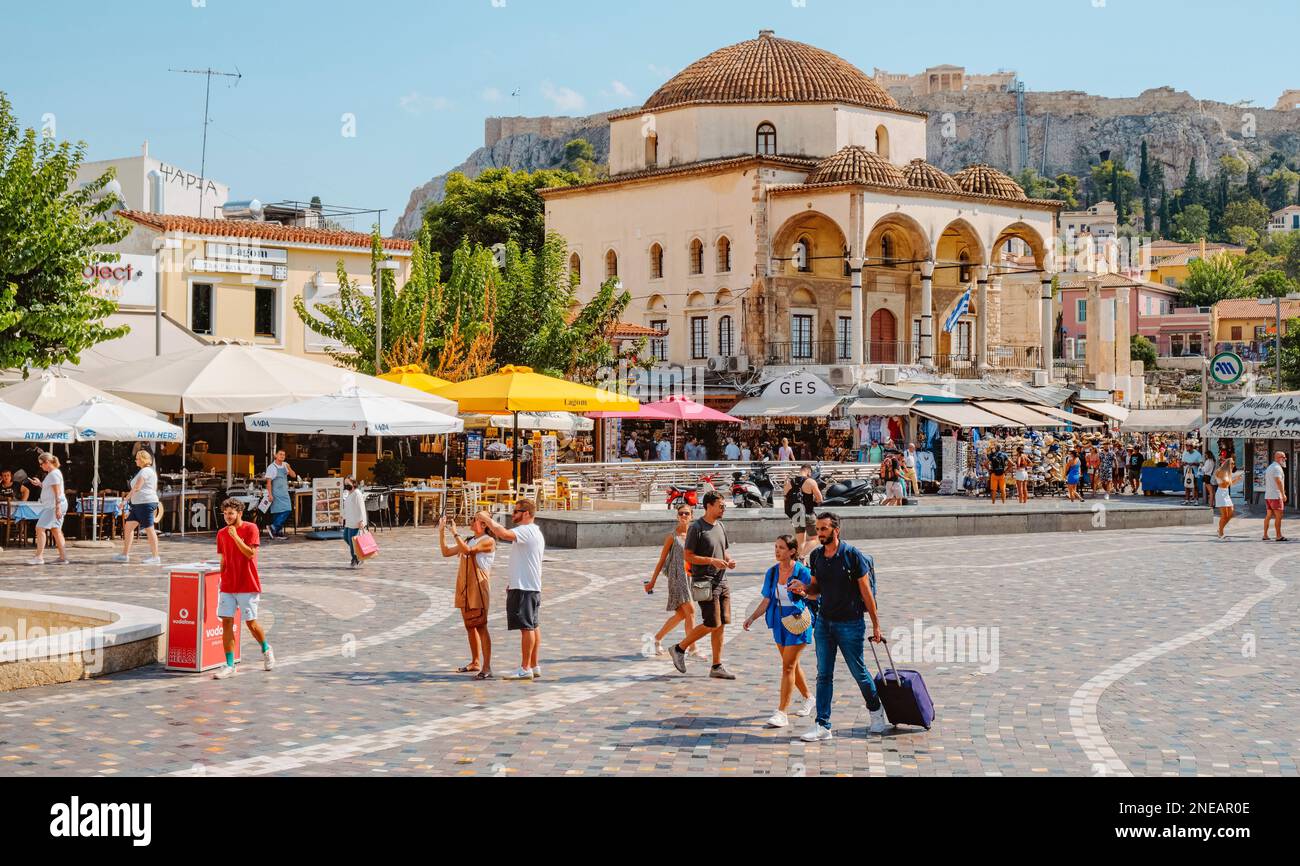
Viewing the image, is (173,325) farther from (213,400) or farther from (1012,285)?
(1012,285)

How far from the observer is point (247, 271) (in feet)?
136

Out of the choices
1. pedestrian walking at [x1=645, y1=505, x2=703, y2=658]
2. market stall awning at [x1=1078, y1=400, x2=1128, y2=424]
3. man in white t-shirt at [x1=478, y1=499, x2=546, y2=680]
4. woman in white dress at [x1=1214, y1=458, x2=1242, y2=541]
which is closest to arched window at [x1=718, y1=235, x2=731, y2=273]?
market stall awning at [x1=1078, y1=400, x2=1128, y2=424]

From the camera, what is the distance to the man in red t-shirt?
1237 cm

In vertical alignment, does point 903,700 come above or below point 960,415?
below

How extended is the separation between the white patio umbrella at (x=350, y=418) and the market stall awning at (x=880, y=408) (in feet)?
67.9

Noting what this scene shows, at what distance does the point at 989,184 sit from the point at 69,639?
154 ft

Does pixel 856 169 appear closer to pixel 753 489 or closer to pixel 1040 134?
pixel 753 489

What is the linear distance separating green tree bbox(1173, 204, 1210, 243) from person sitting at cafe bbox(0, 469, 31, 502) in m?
162

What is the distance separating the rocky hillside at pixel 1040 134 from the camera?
183000 mm

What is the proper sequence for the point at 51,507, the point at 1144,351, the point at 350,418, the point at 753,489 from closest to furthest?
the point at 51,507 → the point at 350,418 → the point at 753,489 → the point at 1144,351

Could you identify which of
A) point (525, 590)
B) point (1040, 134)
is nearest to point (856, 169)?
point (525, 590)

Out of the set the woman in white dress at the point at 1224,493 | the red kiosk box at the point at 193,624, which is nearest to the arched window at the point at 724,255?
the woman in white dress at the point at 1224,493

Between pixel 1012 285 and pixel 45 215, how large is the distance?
46.2 meters

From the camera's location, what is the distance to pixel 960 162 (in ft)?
615
